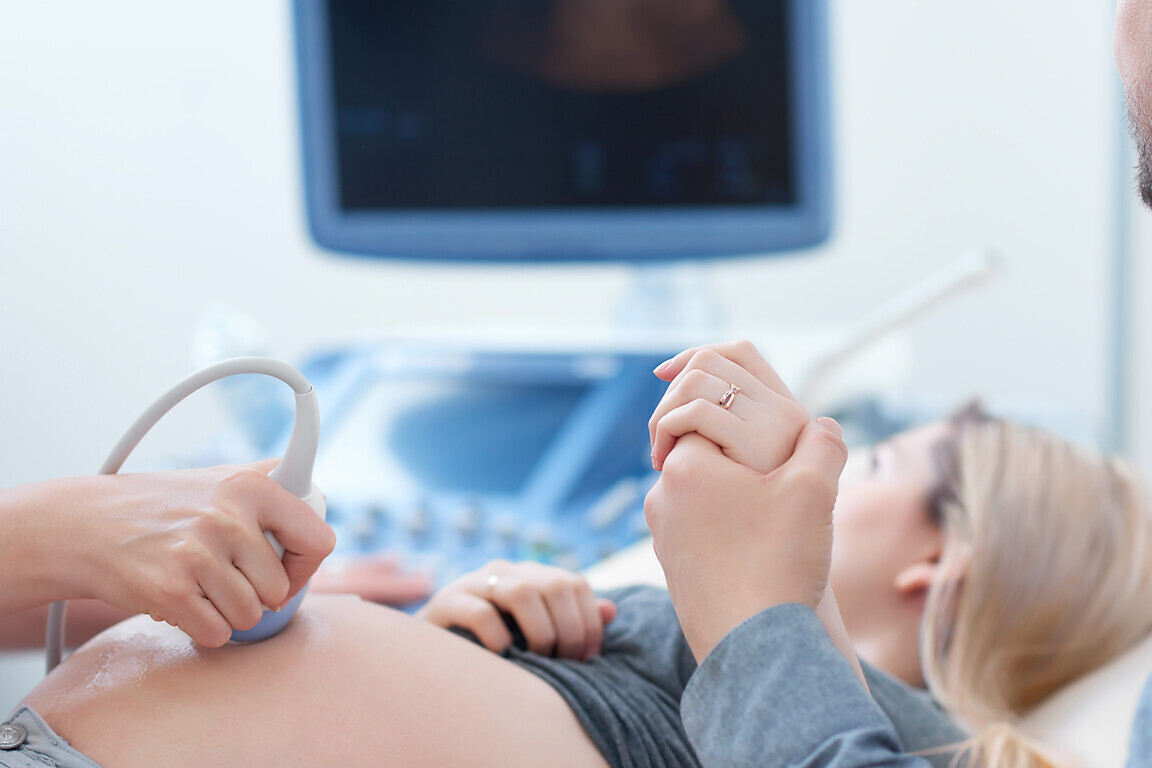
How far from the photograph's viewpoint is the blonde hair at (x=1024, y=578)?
2.42ft

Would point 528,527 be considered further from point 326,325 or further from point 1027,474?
point 326,325

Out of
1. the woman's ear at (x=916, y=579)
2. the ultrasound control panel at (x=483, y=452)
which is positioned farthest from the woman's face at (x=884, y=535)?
the ultrasound control panel at (x=483, y=452)

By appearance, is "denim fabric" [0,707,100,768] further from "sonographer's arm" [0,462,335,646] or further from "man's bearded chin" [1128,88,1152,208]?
"man's bearded chin" [1128,88,1152,208]

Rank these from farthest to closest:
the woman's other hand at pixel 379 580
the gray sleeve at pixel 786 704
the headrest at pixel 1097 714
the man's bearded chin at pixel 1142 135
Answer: the woman's other hand at pixel 379 580
the headrest at pixel 1097 714
the man's bearded chin at pixel 1142 135
the gray sleeve at pixel 786 704

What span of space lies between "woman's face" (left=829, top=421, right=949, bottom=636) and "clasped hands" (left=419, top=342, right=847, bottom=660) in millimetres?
322

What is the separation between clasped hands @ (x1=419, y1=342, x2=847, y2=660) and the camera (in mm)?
391

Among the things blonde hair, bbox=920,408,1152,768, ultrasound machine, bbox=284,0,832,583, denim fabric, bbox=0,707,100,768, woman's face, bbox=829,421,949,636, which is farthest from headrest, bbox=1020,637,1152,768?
denim fabric, bbox=0,707,100,768

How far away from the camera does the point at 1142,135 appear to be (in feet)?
1.71

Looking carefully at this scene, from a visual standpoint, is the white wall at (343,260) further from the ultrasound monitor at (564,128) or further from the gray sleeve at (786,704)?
the gray sleeve at (786,704)

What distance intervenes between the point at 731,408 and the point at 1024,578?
0.46m

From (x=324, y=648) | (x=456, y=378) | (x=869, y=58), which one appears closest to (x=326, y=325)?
(x=456, y=378)

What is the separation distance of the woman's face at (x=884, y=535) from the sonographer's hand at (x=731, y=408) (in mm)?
308

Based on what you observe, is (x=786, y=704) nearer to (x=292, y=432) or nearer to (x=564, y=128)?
(x=292, y=432)

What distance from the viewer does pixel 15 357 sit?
3.78 ft
